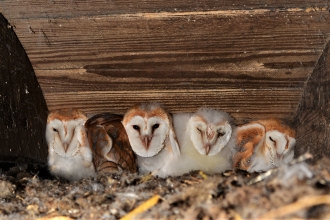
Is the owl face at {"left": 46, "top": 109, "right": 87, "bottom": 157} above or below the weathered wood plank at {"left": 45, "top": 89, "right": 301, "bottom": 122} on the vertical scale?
below

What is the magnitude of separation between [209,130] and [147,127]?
33cm

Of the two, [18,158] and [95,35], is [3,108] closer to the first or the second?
[18,158]

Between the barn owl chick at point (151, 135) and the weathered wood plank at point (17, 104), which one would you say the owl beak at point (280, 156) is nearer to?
the barn owl chick at point (151, 135)

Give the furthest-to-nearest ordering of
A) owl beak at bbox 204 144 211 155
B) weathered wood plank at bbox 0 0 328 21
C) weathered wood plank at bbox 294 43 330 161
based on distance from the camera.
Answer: owl beak at bbox 204 144 211 155 → weathered wood plank at bbox 294 43 330 161 → weathered wood plank at bbox 0 0 328 21

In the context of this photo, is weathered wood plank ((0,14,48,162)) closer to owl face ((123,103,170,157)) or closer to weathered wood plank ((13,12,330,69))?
weathered wood plank ((13,12,330,69))

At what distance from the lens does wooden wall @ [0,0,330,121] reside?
1.97m

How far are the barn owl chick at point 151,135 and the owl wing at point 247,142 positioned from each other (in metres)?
0.33

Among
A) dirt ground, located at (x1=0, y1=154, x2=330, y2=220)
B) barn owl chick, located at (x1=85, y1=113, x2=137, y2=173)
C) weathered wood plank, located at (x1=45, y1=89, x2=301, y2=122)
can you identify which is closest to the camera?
dirt ground, located at (x1=0, y1=154, x2=330, y2=220)

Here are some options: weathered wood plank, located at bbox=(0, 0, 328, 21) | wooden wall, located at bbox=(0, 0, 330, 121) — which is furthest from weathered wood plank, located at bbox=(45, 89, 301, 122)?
weathered wood plank, located at bbox=(0, 0, 328, 21)

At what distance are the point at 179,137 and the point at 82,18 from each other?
1.03m

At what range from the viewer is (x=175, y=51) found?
2174mm

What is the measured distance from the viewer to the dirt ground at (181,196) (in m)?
1.23

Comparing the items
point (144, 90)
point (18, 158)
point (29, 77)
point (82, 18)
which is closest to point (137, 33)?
point (82, 18)

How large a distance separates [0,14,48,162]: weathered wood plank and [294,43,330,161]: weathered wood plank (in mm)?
1260
